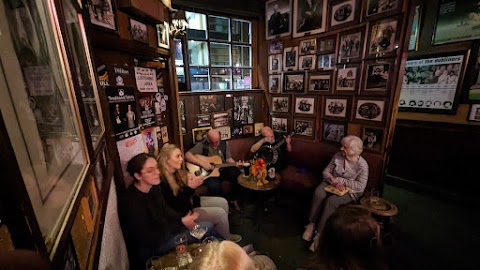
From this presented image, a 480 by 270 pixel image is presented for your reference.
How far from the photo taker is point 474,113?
291cm

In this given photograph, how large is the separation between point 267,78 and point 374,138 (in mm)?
2165

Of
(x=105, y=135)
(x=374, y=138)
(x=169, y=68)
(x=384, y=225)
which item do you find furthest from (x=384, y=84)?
(x=105, y=135)

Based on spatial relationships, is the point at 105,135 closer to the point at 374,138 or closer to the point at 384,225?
the point at 384,225

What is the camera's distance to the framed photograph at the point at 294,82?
3.63 metres

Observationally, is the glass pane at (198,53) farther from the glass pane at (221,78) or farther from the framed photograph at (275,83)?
the framed photograph at (275,83)

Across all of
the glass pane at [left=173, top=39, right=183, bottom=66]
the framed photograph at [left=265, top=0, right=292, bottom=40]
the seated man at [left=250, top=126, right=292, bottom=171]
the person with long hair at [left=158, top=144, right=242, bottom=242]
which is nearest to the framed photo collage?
the framed photograph at [left=265, top=0, right=292, bottom=40]

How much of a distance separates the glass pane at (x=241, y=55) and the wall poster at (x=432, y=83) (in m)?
2.76

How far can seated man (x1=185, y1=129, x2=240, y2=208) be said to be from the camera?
311cm

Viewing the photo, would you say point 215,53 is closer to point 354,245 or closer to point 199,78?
point 199,78

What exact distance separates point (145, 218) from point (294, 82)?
10.3 feet

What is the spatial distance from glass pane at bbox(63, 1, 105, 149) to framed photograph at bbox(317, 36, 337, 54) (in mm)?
3085

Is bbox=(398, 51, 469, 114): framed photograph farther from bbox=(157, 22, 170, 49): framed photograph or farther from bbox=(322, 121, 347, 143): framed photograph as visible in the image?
bbox=(157, 22, 170, 49): framed photograph

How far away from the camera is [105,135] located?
158 centimetres

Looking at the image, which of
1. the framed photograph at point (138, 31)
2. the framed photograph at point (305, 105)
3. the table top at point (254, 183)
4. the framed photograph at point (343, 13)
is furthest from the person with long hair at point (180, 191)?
the framed photograph at point (343, 13)
